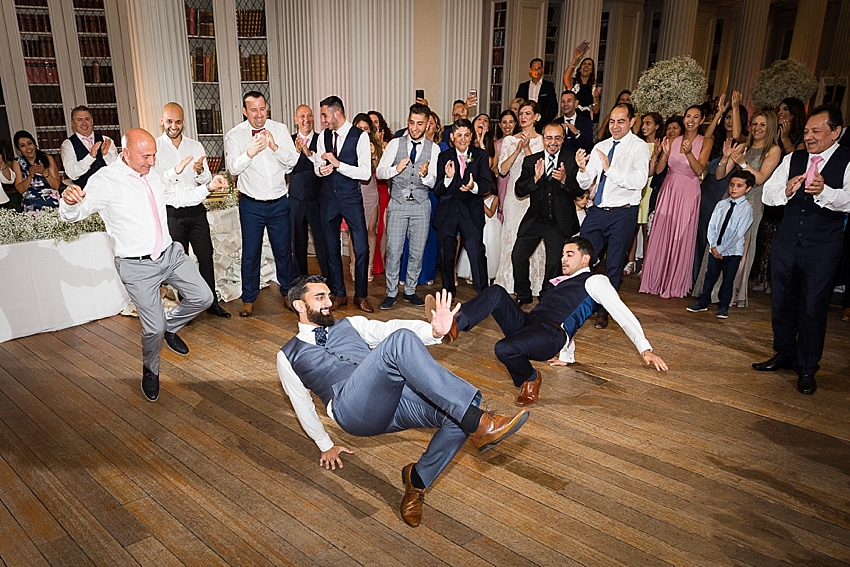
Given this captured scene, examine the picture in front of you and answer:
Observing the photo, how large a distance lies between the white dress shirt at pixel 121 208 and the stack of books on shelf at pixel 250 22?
4.31m

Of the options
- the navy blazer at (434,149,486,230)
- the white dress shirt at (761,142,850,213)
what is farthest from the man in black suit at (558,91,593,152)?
the white dress shirt at (761,142,850,213)

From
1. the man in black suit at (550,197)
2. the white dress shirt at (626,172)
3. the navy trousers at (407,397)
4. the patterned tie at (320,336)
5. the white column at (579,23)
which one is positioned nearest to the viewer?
the navy trousers at (407,397)

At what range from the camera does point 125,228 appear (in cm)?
354

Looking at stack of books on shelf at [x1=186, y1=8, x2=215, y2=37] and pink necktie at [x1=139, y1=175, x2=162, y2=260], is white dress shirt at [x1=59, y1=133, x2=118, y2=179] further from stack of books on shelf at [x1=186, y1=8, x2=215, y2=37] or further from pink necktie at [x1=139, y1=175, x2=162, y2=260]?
pink necktie at [x1=139, y1=175, x2=162, y2=260]

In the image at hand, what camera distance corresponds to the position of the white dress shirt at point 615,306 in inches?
132

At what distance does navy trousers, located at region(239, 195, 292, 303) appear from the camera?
4.99 m

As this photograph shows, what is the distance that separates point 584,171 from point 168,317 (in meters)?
3.14

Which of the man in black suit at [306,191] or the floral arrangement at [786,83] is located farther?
the floral arrangement at [786,83]

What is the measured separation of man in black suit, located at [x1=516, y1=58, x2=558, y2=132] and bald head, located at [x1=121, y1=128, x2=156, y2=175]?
4946 mm

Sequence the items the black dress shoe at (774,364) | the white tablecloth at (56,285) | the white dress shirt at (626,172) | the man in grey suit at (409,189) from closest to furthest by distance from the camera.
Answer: the black dress shoe at (774,364) → the white tablecloth at (56,285) → the white dress shirt at (626,172) → the man in grey suit at (409,189)

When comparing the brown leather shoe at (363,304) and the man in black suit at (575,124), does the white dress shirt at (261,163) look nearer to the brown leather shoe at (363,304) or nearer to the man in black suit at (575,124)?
the brown leather shoe at (363,304)

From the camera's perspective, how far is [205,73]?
7.25m

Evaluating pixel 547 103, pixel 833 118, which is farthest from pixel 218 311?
pixel 547 103

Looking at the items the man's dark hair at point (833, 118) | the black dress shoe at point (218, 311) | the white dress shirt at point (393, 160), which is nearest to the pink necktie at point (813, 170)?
the man's dark hair at point (833, 118)
